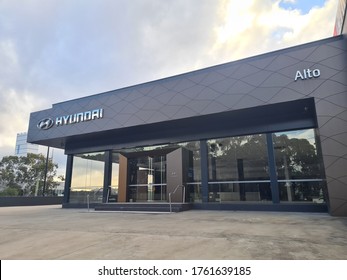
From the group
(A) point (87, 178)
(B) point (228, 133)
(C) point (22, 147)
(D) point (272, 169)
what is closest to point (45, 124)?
(A) point (87, 178)

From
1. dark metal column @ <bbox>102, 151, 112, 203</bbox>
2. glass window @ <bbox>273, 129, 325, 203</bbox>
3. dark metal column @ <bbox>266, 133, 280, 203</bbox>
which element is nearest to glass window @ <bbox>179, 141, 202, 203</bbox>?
dark metal column @ <bbox>266, 133, 280, 203</bbox>

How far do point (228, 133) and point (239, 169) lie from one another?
2295 millimetres

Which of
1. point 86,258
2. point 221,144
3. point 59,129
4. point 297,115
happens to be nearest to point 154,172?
point 221,144

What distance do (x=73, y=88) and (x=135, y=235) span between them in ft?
57.7

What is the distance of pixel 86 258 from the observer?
3.77 meters

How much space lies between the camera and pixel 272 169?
40.1ft

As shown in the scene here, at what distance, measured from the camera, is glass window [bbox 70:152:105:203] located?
58.0ft

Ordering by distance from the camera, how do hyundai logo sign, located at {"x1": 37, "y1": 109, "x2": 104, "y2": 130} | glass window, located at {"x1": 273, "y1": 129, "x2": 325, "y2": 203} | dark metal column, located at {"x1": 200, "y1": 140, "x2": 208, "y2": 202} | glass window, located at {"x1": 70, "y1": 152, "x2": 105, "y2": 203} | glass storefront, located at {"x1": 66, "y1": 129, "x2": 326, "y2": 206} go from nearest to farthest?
glass window, located at {"x1": 273, "y1": 129, "x2": 325, "y2": 203}, glass storefront, located at {"x1": 66, "y1": 129, "x2": 326, "y2": 206}, dark metal column, located at {"x1": 200, "y1": 140, "x2": 208, "y2": 202}, hyundai logo sign, located at {"x1": 37, "y1": 109, "x2": 104, "y2": 130}, glass window, located at {"x1": 70, "y1": 152, "x2": 105, "y2": 203}

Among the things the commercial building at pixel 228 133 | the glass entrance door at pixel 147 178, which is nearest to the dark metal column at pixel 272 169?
the commercial building at pixel 228 133

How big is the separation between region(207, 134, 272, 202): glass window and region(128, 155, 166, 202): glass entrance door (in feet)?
11.6

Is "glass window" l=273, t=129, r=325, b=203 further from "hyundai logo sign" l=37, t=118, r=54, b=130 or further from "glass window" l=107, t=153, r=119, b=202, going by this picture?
"hyundai logo sign" l=37, t=118, r=54, b=130

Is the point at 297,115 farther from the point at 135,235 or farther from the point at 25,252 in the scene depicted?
the point at 25,252

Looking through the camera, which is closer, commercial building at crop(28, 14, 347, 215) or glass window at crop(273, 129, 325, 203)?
commercial building at crop(28, 14, 347, 215)

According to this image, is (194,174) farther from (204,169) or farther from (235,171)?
(235,171)
